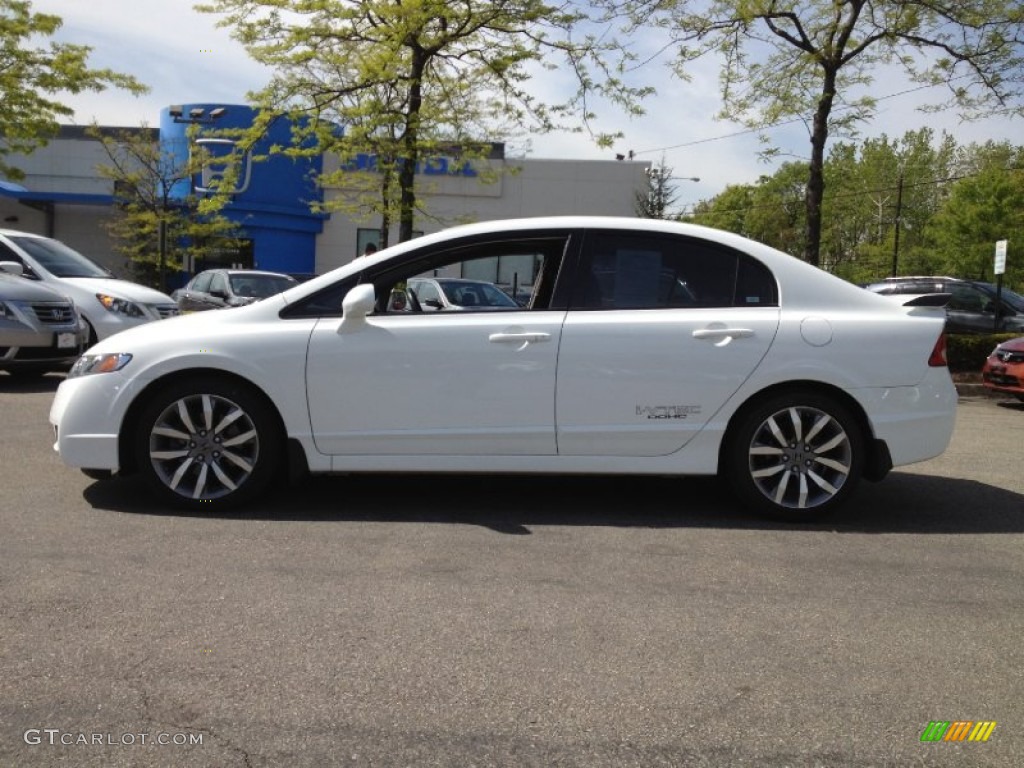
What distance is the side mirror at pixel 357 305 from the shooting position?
470cm

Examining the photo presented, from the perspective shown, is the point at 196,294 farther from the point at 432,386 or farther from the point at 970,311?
the point at 970,311

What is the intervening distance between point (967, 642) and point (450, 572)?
209 cm

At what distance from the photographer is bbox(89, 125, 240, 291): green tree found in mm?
31828

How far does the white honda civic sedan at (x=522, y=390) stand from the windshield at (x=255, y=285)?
12.3 m

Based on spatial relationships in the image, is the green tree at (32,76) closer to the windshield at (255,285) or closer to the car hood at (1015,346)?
the windshield at (255,285)

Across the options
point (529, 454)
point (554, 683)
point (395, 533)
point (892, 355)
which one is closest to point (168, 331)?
point (395, 533)

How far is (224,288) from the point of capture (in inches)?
673

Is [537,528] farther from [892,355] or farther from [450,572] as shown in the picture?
[892,355]

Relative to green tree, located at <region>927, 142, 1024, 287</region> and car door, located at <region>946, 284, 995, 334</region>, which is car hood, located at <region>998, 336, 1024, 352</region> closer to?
car door, located at <region>946, 284, 995, 334</region>

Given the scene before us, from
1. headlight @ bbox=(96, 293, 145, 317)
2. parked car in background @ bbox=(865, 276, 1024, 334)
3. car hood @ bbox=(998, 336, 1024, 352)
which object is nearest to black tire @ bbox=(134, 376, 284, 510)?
headlight @ bbox=(96, 293, 145, 317)

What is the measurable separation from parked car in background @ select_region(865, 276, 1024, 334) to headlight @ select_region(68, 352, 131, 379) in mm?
16007

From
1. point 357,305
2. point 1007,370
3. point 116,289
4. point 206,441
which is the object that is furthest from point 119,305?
point 1007,370

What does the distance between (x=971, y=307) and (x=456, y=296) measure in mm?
16493

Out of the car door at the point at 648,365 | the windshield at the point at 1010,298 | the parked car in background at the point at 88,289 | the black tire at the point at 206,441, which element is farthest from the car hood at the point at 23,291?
the windshield at the point at 1010,298
